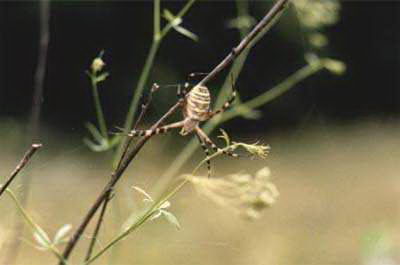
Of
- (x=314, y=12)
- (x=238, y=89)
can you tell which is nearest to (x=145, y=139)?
(x=314, y=12)

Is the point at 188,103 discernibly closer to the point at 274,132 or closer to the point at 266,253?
the point at 266,253

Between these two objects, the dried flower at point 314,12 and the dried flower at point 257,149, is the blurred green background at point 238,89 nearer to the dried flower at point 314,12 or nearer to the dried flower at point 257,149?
Result: the dried flower at point 314,12

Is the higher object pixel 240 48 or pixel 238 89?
pixel 238 89

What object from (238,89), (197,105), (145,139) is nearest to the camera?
(145,139)

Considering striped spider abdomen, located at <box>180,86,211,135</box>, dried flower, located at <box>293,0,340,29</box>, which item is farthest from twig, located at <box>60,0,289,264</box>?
dried flower, located at <box>293,0,340,29</box>

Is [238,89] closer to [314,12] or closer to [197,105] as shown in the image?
[314,12]

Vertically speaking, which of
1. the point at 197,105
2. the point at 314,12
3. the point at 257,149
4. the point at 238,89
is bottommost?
the point at 257,149

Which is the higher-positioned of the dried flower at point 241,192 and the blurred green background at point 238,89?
the blurred green background at point 238,89

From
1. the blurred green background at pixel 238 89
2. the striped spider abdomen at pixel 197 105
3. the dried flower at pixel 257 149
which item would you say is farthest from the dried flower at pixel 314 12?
the blurred green background at pixel 238 89

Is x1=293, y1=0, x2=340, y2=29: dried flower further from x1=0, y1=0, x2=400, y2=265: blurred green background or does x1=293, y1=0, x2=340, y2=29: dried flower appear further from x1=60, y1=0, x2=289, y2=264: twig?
x1=0, y1=0, x2=400, y2=265: blurred green background
